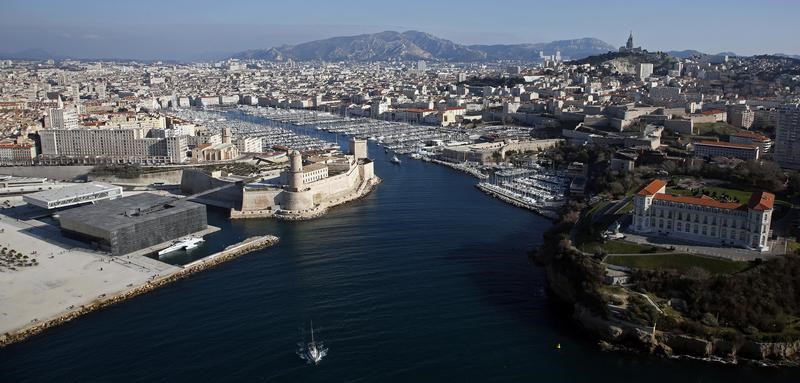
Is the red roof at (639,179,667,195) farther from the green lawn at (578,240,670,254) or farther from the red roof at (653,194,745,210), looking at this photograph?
the green lawn at (578,240,670,254)

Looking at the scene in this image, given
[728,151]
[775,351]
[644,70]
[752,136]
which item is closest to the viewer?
[775,351]

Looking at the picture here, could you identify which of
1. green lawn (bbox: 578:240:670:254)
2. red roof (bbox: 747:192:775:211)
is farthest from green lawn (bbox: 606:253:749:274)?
red roof (bbox: 747:192:775:211)

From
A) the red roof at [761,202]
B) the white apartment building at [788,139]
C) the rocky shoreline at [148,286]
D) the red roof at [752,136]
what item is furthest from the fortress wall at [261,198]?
the red roof at [752,136]

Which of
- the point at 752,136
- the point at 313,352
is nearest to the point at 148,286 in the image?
the point at 313,352

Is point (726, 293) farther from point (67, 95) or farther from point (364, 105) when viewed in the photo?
point (67, 95)

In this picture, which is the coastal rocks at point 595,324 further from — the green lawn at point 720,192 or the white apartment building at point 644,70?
the white apartment building at point 644,70

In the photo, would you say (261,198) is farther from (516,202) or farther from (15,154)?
(15,154)
